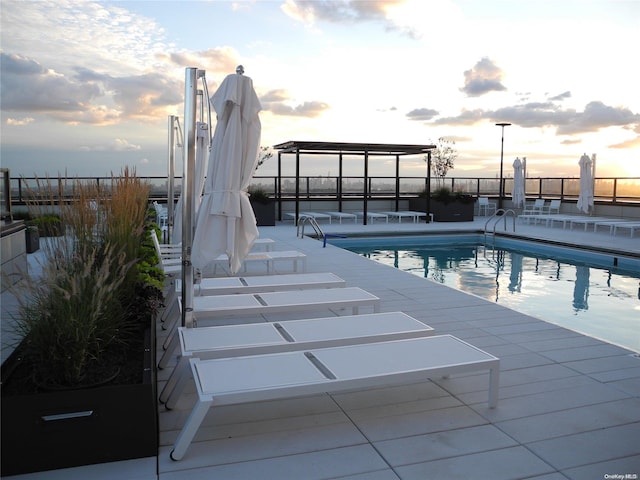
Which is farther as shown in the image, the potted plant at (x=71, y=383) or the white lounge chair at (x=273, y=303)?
the white lounge chair at (x=273, y=303)

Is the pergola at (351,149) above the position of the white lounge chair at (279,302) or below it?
above

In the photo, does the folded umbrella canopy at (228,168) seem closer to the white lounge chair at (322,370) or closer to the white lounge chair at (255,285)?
the white lounge chair at (322,370)

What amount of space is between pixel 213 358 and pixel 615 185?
15.4 m

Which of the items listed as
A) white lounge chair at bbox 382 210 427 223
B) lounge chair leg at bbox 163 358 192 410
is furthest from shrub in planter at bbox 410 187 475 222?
lounge chair leg at bbox 163 358 192 410

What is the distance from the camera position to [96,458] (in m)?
2.30

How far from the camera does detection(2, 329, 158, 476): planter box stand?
→ 2.20 metres

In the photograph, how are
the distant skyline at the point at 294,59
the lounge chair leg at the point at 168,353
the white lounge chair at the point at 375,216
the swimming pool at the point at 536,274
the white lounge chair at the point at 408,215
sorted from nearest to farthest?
1. the lounge chair leg at the point at 168,353
2. the swimming pool at the point at 536,274
3. the distant skyline at the point at 294,59
4. the white lounge chair at the point at 375,216
5. the white lounge chair at the point at 408,215

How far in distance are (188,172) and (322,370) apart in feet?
4.67

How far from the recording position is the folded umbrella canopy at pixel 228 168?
3.26 meters

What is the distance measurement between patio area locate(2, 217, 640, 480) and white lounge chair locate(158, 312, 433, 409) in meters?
0.20

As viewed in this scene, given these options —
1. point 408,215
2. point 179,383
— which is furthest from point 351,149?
point 179,383

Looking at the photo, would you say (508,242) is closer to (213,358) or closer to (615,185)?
(615,185)

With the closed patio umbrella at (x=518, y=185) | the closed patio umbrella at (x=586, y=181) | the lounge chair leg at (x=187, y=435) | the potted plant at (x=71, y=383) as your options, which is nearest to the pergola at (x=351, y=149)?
the closed patio umbrella at (x=518, y=185)

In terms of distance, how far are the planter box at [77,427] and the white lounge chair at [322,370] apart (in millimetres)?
196
